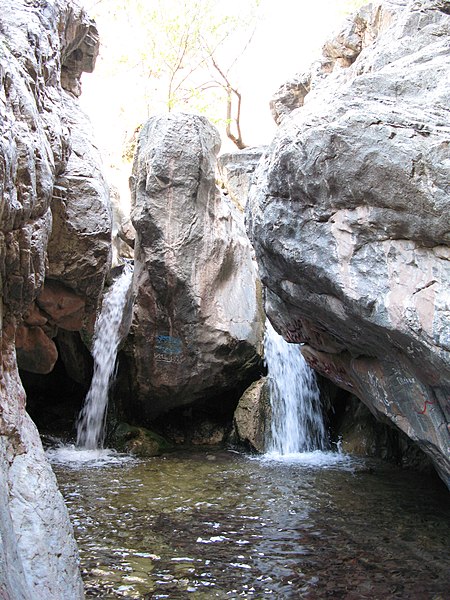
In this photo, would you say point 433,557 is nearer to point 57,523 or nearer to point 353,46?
point 57,523

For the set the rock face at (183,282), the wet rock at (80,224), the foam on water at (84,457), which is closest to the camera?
the wet rock at (80,224)

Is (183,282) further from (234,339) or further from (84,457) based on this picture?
(84,457)

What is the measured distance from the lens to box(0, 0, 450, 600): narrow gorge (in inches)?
170

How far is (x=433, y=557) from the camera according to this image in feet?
16.6

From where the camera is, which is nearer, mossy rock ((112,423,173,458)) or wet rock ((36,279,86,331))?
wet rock ((36,279,86,331))

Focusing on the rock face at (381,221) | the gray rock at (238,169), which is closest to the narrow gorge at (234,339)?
the rock face at (381,221)

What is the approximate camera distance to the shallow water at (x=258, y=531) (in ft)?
14.7

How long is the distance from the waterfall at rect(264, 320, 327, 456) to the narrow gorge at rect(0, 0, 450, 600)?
4 cm

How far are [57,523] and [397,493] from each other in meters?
4.78

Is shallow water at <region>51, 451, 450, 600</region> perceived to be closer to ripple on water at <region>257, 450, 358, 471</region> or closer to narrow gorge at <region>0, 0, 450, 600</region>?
narrow gorge at <region>0, 0, 450, 600</region>

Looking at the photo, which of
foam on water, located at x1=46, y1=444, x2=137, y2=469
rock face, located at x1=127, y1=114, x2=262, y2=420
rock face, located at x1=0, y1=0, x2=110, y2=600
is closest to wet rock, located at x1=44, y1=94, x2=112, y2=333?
rock face, located at x1=0, y1=0, x2=110, y2=600

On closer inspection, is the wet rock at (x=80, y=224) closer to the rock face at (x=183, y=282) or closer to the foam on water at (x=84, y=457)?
the rock face at (x=183, y=282)

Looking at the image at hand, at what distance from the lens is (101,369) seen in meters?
10.7

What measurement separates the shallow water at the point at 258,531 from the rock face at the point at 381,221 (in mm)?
1075
